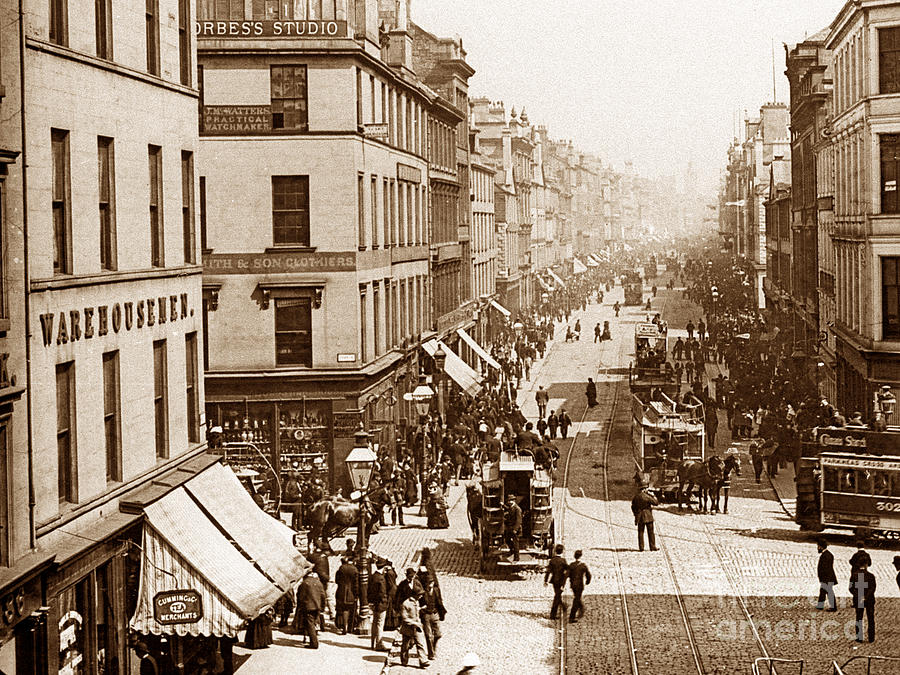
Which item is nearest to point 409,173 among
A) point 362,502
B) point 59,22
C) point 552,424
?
point 552,424

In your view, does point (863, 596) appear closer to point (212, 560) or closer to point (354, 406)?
point (212, 560)

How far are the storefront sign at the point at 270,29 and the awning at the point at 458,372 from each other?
50.7ft

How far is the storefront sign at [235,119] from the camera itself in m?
39.8

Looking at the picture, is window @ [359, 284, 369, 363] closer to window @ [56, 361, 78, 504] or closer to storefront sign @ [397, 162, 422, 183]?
storefront sign @ [397, 162, 422, 183]

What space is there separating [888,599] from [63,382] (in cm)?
1664

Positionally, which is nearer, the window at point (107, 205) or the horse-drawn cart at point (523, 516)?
the window at point (107, 205)

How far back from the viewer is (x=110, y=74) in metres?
21.4

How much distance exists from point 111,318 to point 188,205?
526 centimetres

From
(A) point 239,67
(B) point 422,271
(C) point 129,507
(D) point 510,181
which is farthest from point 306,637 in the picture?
(D) point 510,181

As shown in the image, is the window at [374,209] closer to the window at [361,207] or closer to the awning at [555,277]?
the window at [361,207]

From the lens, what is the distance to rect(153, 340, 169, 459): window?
24.0 metres

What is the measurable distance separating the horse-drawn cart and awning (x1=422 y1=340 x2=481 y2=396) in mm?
21951

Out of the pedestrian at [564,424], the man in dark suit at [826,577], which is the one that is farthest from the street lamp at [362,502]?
the pedestrian at [564,424]

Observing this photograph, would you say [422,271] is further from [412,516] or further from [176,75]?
[176,75]
